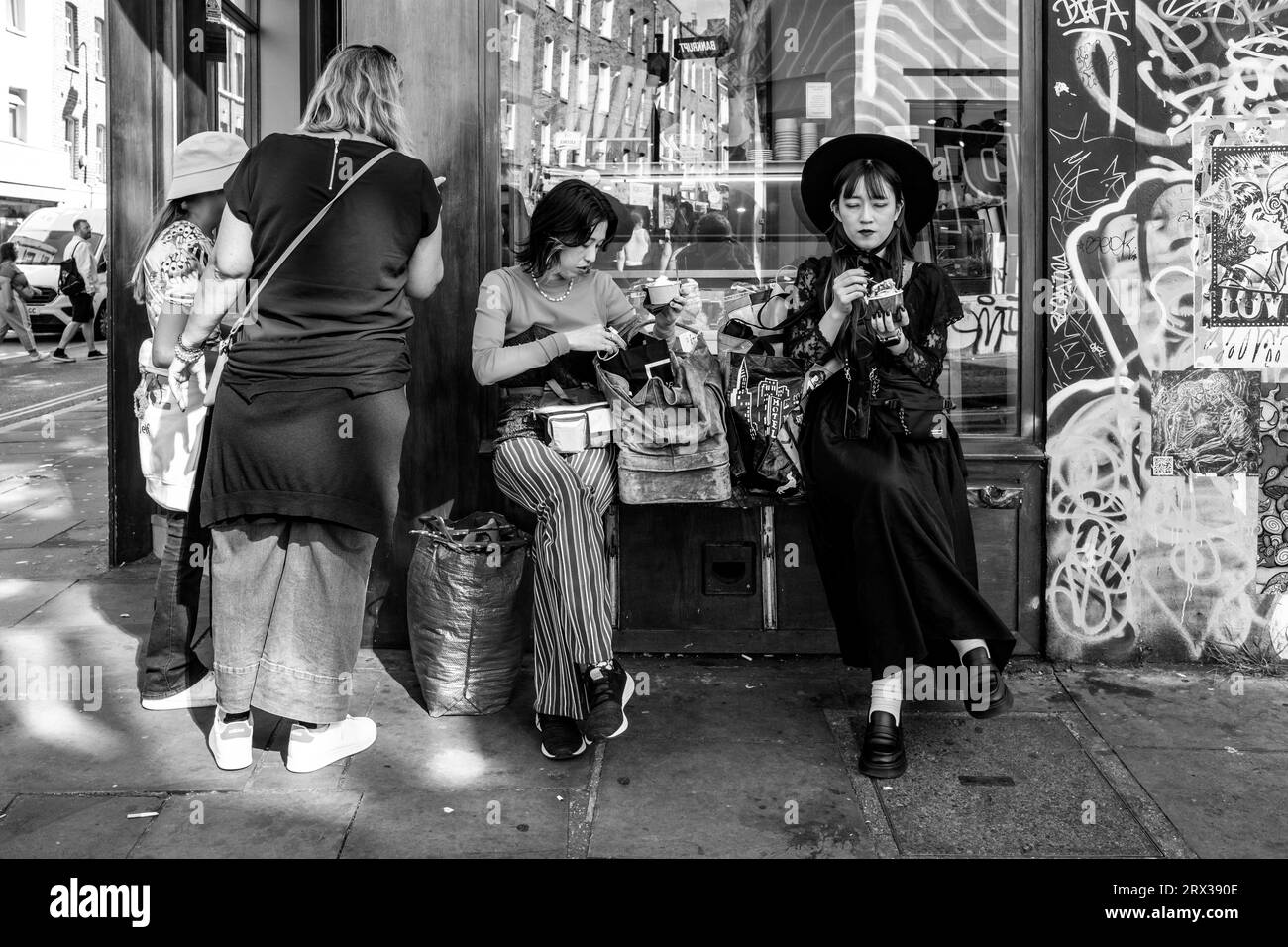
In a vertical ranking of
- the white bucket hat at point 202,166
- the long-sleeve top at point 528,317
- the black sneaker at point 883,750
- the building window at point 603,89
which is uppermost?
the building window at point 603,89

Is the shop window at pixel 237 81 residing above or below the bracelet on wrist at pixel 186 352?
above

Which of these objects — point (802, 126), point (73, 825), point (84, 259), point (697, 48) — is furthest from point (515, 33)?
point (84, 259)

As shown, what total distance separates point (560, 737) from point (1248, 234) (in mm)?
2928

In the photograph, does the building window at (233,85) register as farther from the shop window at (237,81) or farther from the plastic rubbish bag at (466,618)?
the plastic rubbish bag at (466,618)

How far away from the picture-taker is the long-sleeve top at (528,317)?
399 cm

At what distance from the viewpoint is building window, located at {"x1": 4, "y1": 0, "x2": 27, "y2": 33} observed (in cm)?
3172

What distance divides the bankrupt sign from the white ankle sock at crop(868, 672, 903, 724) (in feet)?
8.63

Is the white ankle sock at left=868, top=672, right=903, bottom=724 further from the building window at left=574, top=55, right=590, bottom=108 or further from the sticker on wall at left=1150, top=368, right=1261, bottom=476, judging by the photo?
the building window at left=574, top=55, right=590, bottom=108

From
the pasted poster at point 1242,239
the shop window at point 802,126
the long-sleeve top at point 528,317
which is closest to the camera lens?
the long-sleeve top at point 528,317

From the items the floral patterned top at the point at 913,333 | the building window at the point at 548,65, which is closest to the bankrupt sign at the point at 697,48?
the building window at the point at 548,65

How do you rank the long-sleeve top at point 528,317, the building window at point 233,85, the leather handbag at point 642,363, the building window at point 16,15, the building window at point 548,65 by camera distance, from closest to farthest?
the long-sleeve top at point 528,317 < the leather handbag at point 642,363 < the building window at point 548,65 < the building window at point 233,85 < the building window at point 16,15

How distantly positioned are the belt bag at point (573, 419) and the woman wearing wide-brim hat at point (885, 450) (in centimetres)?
64

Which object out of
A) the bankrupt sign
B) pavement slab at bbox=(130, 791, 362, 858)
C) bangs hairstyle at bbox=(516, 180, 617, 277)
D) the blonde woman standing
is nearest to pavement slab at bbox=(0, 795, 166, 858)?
pavement slab at bbox=(130, 791, 362, 858)
